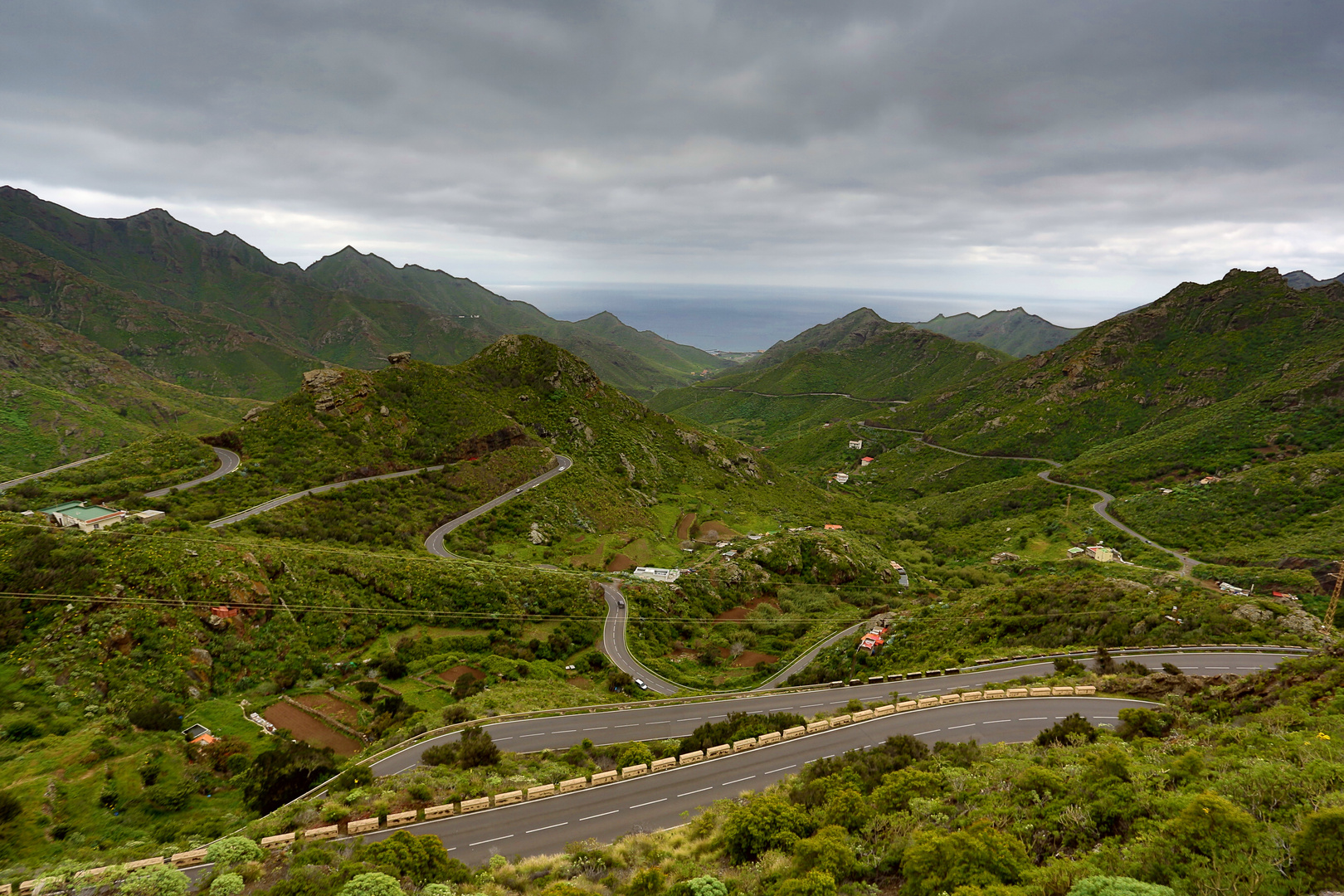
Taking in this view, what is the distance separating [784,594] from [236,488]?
6245 cm

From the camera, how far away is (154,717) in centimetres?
2625

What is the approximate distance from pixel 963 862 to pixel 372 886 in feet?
51.8

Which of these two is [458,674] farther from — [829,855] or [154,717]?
[829,855]

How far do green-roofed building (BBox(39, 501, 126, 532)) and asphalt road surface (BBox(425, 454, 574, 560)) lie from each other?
2472 centimetres

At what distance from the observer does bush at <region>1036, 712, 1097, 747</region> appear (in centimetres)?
2180

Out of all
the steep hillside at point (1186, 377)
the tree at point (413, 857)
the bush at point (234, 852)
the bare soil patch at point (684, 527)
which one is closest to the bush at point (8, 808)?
the bush at point (234, 852)

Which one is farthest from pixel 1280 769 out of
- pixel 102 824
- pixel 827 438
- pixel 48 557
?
pixel 827 438

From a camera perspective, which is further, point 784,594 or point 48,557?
point 784,594

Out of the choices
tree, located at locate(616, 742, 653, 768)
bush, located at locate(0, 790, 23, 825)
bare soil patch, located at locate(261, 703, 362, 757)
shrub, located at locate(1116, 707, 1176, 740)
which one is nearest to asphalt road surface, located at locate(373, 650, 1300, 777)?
tree, located at locate(616, 742, 653, 768)

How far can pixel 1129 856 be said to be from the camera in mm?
11914

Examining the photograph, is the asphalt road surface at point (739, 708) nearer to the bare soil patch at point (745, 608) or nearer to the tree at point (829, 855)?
the tree at point (829, 855)

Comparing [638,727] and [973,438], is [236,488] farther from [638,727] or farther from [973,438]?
[973,438]

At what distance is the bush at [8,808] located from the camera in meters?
18.6

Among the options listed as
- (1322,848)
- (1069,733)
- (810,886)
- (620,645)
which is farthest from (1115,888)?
(620,645)
